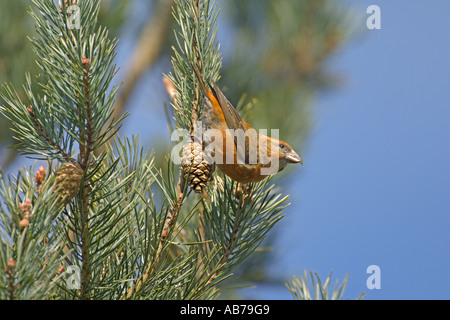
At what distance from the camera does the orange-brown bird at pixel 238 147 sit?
138cm

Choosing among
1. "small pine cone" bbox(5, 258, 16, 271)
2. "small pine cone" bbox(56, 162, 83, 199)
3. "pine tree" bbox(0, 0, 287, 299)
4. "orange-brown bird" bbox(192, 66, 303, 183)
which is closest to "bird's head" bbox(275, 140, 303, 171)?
"orange-brown bird" bbox(192, 66, 303, 183)

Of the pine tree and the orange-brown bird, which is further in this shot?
the orange-brown bird

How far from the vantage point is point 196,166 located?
1.26 m

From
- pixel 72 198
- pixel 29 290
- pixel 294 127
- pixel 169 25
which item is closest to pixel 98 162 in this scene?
pixel 72 198

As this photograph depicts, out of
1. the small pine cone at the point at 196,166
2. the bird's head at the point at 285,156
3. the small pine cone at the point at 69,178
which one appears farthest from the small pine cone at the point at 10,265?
the bird's head at the point at 285,156

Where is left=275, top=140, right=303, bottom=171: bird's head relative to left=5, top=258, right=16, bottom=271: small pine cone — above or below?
above

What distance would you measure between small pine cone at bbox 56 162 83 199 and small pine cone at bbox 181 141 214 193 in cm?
30

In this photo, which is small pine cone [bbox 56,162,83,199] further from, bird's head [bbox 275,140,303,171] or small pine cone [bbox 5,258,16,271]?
bird's head [bbox 275,140,303,171]

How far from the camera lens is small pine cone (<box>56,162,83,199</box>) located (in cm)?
104

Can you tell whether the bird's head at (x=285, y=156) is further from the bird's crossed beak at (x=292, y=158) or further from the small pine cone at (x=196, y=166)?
the small pine cone at (x=196, y=166)

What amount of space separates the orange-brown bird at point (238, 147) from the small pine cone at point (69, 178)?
425 millimetres

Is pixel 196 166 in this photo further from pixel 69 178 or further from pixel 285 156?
pixel 285 156

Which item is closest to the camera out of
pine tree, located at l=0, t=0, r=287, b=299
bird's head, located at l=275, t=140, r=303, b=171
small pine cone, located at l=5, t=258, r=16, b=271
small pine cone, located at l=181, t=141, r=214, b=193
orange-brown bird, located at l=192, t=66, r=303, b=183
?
small pine cone, located at l=5, t=258, r=16, b=271
